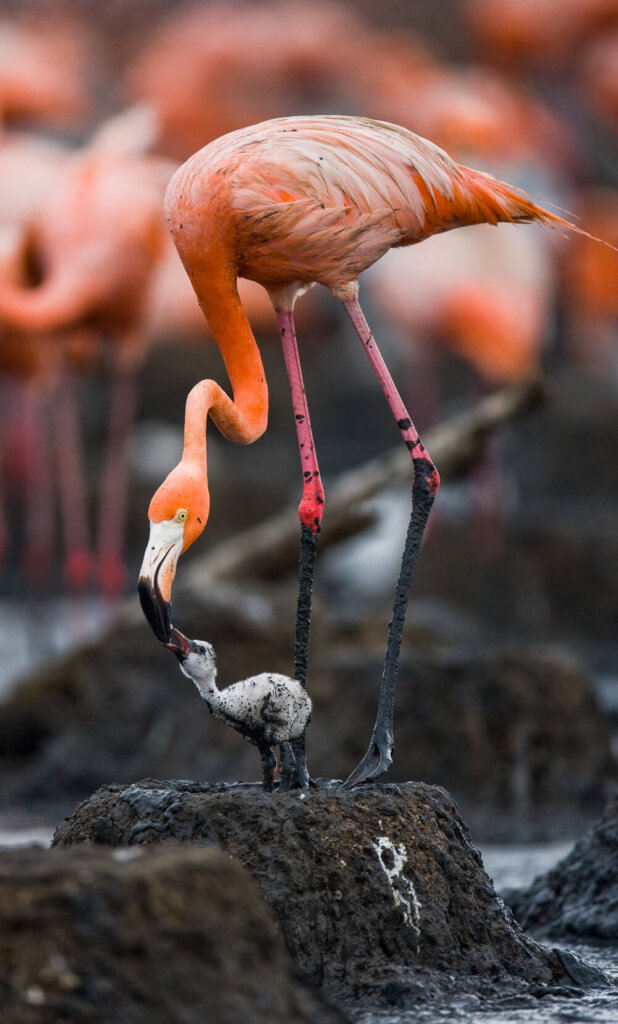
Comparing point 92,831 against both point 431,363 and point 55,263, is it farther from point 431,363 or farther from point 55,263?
point 431,363

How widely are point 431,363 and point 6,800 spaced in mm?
8639

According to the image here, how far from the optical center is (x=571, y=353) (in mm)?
23875

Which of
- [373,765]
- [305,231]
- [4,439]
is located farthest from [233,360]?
[4,439]

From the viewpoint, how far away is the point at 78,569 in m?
13.9

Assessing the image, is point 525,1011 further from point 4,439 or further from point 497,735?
point 4,439

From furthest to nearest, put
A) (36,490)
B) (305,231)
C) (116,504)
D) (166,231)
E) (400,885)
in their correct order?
(36,490) < (116,504) < (166,231) < (305,231) < (400,885)

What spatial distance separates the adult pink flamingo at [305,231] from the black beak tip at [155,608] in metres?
0.67

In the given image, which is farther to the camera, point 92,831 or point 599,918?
point 599,918

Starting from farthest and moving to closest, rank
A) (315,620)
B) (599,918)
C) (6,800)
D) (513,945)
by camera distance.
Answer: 1. (315,620)
2. (6,800)
3. (599,918)
4. (513,945)

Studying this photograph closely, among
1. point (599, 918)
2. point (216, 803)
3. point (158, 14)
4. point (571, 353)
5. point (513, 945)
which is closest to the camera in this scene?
point (216, 803)

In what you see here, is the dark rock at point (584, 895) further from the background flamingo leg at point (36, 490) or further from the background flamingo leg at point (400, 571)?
the background flamingo leg at point (36, 490)

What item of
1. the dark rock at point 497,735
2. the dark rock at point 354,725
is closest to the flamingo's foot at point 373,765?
the dark rock at point 354,725

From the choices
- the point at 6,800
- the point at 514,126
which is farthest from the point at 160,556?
the point at 514,126

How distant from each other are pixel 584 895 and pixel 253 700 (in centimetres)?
199
